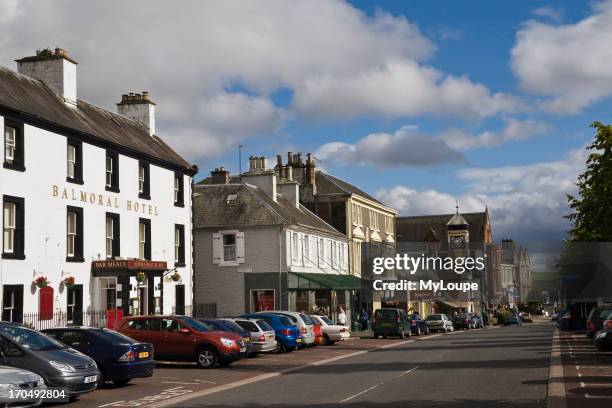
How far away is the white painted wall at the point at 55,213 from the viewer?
29703 mm

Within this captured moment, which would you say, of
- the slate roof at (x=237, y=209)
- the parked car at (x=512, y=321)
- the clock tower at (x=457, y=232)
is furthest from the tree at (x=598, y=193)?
the clock tower at (x=457, y=232)

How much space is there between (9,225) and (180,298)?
517 inches

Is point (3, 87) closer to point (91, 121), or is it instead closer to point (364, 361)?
point (91, 121)

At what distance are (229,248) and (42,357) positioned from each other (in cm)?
3472

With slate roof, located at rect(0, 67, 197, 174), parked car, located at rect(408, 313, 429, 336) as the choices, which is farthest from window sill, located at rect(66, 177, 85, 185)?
parked car, located at rect(408, 313, 429, 336)

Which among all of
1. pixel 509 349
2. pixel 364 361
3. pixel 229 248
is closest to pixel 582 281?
pixel 509 349

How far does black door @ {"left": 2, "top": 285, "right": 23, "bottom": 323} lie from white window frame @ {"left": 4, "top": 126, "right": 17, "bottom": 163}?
4.29 meters

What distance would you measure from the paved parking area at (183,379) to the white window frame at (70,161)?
377 inches

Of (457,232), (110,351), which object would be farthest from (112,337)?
Result: (457,232)

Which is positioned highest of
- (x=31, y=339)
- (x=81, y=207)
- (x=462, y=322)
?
(x=81, y=207)

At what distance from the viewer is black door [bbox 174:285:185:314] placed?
134 ft

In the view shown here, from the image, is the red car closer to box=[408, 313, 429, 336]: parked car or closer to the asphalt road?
the asphalt road

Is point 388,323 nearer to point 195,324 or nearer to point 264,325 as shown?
point 264,325

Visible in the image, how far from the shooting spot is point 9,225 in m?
29.2
